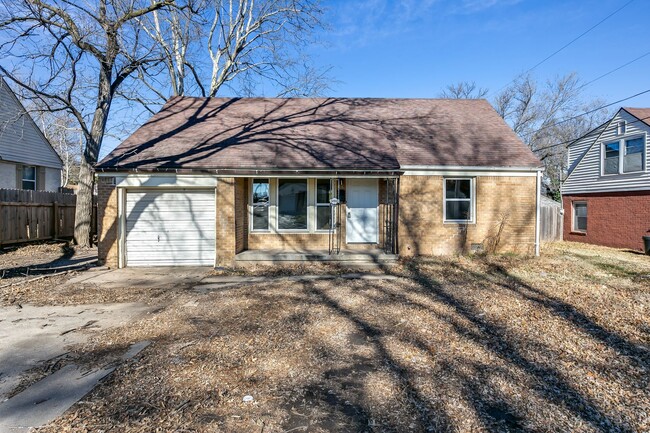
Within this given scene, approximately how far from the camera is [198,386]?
11.9ft

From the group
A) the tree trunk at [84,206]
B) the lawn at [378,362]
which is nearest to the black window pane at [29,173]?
the tree trunk at [84,206]

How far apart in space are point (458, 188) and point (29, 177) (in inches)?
822

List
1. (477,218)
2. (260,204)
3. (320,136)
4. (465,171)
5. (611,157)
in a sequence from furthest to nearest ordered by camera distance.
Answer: (611,157)
(320,136)
(260,204)
(477,218)
(465,171)

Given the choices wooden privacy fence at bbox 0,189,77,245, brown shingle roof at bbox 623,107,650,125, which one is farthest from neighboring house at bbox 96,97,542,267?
brown shingle roof at bbox 623,107,650,125

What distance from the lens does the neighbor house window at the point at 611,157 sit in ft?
52.2

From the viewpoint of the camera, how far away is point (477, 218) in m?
11.4

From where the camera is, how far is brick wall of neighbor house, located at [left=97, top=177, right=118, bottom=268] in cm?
1023

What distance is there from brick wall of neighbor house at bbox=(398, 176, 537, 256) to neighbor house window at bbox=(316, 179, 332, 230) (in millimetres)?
2221

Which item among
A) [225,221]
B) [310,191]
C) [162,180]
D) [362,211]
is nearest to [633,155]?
[362,211]

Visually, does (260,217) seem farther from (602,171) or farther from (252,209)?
(602,171)

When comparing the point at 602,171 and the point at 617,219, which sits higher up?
the point at 602,171

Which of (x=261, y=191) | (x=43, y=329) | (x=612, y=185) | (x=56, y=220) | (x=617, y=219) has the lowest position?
(x=43, y=329)

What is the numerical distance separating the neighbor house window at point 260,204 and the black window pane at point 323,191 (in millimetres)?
1565

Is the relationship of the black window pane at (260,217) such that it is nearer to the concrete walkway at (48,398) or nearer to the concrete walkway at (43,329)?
the concrete walkway at (43,329)
